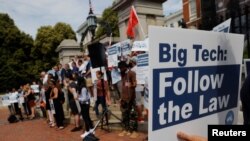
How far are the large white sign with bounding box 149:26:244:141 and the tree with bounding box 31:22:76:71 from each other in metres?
44.5

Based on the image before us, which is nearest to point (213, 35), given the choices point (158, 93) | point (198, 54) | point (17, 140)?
point (198, 54)

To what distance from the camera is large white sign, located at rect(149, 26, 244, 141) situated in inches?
75.0

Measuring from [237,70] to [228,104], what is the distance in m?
0.26

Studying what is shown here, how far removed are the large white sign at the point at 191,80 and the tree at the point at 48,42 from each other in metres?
44.5

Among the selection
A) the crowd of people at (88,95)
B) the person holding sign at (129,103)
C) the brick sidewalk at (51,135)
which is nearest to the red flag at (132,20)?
the crowd of people at (88,95)

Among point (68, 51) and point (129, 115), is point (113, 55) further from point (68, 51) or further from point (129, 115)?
point (68, 51)

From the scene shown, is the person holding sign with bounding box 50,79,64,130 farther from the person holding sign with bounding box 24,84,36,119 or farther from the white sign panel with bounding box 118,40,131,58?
the person holding sign with bounding box 24,84,36,119

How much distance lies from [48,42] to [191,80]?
49.9 metres

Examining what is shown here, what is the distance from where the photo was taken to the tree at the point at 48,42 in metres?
47.6

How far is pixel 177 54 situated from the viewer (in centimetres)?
202

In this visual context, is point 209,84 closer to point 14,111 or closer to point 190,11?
point 14,111

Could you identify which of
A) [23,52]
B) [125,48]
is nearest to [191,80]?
[125,48]

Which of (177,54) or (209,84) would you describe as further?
(209,84)

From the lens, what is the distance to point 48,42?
5056 cm
